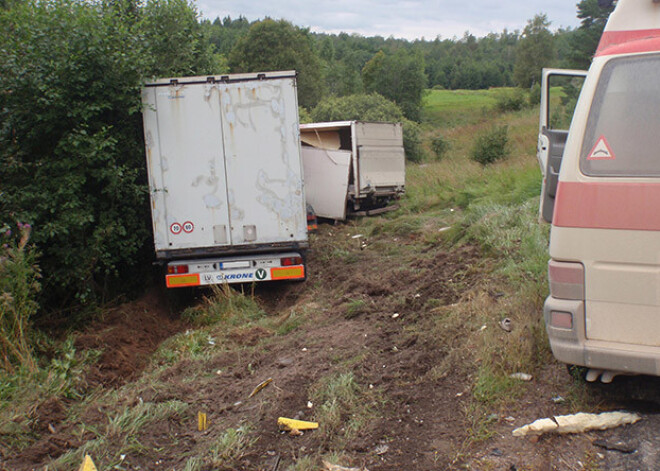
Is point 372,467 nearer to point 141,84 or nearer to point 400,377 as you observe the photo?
point 400,377

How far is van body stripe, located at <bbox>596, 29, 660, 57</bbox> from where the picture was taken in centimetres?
327

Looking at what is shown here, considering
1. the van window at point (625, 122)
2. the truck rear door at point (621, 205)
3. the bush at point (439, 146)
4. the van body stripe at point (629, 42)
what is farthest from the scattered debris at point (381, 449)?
the bush at point (439, 146)

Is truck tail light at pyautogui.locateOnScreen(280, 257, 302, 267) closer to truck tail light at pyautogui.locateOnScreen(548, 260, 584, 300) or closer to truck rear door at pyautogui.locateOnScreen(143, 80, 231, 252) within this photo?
truck rear door at pyautogui.locateOnScreen(143, 80, 231, 252)

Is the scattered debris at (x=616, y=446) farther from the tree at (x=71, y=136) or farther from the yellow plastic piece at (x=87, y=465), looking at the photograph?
the tree at (x=71, y=136)

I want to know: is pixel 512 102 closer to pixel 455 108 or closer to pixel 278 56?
pixel 455 108

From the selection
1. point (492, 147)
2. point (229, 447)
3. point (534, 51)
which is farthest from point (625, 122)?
point (534, 51)

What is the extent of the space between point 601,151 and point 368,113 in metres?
23.0

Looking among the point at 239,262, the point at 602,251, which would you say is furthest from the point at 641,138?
the point at 239,262

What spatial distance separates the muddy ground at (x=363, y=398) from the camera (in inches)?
139

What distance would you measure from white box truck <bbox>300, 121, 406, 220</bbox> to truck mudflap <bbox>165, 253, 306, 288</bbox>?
6.57m

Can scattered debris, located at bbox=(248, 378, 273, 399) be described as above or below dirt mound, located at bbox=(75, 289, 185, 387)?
above

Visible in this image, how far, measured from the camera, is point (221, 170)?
736 centimetres

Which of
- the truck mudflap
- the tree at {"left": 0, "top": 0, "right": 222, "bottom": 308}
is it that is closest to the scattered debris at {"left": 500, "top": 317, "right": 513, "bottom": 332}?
the truck mudflap

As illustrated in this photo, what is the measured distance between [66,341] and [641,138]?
212 inches
